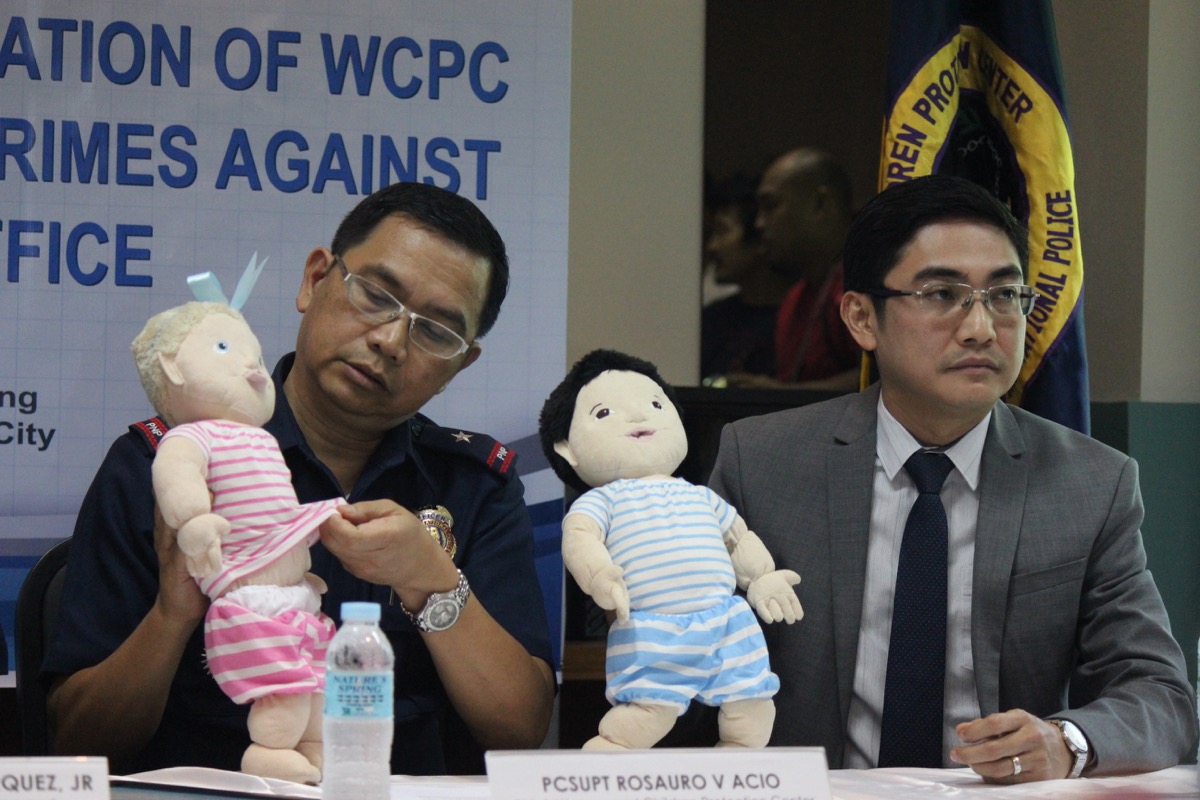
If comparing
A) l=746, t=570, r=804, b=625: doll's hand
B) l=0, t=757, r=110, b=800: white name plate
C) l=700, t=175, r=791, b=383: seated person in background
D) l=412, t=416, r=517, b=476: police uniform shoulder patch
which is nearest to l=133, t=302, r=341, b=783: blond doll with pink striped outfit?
l=0, t=757, r=110, b=800: white name plate

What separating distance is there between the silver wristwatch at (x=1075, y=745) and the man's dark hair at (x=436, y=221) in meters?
0.90

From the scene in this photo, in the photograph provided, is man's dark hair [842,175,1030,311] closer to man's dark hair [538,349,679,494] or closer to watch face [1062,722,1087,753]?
man's dark hair [538,349,679,494]

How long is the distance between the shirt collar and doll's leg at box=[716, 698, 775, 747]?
0.48 meters

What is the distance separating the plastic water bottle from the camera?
1122 millimetres

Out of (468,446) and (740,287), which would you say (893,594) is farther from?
(740,287)

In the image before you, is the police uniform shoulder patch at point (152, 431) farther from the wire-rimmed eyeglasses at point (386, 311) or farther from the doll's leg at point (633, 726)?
the doll's leg at point (633, 726)

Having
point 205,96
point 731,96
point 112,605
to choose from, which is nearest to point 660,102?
point 731,96

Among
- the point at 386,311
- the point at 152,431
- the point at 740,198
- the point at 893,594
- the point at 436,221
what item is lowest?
the point at 893,594

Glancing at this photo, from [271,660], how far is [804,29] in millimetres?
2657

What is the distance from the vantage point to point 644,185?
3.47 meters

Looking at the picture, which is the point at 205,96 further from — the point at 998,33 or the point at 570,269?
the point at 998,33

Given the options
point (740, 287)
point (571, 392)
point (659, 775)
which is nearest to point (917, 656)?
point (571, 392)

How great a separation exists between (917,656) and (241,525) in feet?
2.97

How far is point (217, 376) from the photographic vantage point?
1.38m
